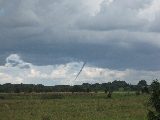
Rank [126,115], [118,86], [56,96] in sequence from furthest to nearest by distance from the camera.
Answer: [118,86] → [56,96] → [126,115]

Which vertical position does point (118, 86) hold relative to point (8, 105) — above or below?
above

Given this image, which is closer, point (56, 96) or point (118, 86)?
point (56, 96)

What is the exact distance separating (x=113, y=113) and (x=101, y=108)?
8.96m

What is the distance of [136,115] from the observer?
182 ft

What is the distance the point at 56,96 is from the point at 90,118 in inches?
2233

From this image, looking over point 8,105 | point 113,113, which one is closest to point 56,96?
point 8,105

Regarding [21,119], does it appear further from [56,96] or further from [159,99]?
[56,96]

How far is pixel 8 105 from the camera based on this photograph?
2977 inches

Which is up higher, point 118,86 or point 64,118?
point 118,86

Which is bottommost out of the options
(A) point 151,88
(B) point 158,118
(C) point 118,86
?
(B) point 158,118

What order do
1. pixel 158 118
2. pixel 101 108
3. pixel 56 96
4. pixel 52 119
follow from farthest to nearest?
pixel 56 96 < pixel 101 108 < pixel 52 119 < pixel 158 118

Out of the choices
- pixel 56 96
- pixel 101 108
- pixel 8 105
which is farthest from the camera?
pixel 56 96

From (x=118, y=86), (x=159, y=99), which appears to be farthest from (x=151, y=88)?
(x=118, y=86)

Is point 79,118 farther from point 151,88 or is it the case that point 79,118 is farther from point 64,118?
point 151,88
